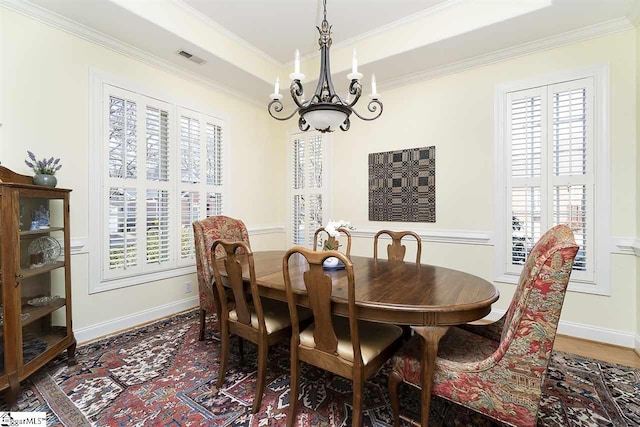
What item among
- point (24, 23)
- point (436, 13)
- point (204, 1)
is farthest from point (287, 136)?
point (24, 23)

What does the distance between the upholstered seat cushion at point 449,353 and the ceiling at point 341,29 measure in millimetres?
2643

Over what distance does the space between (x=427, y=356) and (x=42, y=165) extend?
296 centimetres

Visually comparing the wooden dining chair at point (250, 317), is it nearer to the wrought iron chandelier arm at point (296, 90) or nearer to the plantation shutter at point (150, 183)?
the wrought iron chandelier arm at point (296, 90)

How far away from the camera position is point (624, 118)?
2502 millimetres

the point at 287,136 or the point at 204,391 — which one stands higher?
the point at 287,136

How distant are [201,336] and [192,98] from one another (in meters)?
2.71

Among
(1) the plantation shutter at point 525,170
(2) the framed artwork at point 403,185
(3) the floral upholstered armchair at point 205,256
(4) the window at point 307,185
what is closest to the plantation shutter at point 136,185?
(3) the floral upholstered armchair at point 205,256

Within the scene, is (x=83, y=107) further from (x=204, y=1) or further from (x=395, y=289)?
(x=395, y=289)

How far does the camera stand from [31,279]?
2.11 meters

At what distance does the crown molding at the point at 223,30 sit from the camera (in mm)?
2748

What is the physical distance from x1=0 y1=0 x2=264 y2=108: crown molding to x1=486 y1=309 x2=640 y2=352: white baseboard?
470cm

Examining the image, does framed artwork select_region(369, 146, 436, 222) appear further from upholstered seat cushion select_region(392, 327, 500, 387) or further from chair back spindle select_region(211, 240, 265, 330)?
chair back spindle select_region(211, 240, 265, 330)

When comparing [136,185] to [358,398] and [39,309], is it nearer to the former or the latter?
[39,309]

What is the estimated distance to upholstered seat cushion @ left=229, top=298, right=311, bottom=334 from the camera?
1.83 meters
